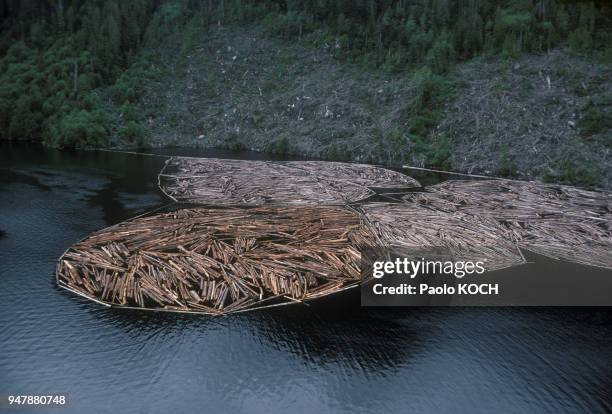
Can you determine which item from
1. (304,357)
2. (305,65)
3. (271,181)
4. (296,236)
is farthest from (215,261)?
(305,65)

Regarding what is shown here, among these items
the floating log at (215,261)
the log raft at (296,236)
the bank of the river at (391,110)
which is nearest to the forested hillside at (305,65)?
the bank of the river at (391,110)

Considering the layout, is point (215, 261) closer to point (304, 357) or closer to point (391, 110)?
point (304, 357)

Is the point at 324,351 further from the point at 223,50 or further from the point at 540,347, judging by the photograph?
the point at 223,50

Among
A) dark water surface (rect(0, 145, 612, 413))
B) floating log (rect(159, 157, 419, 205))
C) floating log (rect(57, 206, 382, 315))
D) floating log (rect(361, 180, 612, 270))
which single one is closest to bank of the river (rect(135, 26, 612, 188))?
Answer: floating log (rect(361, 180, 612, 270))

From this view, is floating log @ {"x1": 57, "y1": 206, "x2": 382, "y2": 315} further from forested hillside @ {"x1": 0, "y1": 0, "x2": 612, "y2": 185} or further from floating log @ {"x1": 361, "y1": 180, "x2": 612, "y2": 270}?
forested hillside @ {"x1": 0, "y1": 0, "x2": 612, "y2": 185}

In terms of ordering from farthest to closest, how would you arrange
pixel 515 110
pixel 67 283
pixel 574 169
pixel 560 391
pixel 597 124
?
1. pixel 515 110
2. pixel 597 124
3. pixel 574 169
4. pixel 67 283
5. pixel 560 391

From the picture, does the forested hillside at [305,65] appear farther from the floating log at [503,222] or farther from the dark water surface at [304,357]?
the dark water surface at [304,357]

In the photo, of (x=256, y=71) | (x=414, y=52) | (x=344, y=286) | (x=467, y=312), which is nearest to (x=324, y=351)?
(x=344, y=286)
